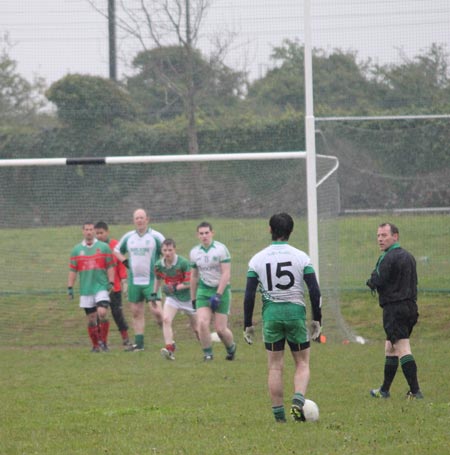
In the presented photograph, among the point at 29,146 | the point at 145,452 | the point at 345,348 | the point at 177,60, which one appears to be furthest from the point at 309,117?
the point at 145,452

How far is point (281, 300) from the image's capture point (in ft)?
28.8

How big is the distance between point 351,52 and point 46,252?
23.9 ft

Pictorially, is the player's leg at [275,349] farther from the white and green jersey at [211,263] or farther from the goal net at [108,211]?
the goal net at [108,211]

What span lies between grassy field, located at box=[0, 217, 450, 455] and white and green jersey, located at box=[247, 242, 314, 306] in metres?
1.15

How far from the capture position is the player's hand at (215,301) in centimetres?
1394

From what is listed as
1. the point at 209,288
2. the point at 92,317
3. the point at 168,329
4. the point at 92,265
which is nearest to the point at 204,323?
the point at 209,288

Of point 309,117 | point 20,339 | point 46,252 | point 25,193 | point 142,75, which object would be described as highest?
point 142,75

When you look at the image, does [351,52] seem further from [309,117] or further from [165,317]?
[165,317]

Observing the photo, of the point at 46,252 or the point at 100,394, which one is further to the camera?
the point at 46,252

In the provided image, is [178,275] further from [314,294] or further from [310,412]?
[310,412]

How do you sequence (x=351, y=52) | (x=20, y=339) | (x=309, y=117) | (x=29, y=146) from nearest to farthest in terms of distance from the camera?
(x=309, y=117)
(x=20, y=339)
(x=351, y=52)
(x=29, y=146)

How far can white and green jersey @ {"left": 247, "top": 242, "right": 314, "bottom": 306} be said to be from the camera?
8.73 metres

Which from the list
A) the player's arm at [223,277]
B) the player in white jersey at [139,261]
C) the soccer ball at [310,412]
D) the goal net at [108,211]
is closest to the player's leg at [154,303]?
the player in white jersey at [139,261]

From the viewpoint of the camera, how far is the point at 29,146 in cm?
2164
